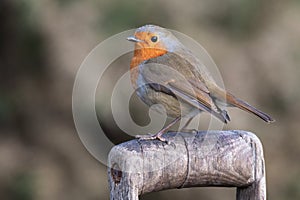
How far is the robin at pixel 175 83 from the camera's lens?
10.8 ft

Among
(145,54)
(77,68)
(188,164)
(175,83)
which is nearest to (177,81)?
(175,83)

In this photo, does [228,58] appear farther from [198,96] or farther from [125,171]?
[125,171]

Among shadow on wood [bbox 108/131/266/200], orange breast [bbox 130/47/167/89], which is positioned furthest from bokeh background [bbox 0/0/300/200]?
shadow on wood [bbox 108/131/266/200]

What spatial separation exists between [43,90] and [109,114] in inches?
38.8

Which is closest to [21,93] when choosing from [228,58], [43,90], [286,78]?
[43,90]

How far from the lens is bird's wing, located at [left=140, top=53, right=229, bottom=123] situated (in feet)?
10.7

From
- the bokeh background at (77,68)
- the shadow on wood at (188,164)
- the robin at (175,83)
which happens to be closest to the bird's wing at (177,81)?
the robin at (175,83)

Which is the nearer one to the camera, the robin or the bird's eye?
the robin

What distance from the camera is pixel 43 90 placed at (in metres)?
7.05

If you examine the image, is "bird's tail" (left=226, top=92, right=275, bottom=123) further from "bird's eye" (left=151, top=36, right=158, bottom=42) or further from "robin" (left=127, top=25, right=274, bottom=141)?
"bird's eye" (left=151, top=36, right=158, bottom=42)

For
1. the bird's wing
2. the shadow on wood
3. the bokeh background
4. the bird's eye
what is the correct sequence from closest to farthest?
the shadow on wood
the bird's wing
the bird's eye
the bokeh background

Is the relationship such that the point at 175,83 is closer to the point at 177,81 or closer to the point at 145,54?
the point at 177,81

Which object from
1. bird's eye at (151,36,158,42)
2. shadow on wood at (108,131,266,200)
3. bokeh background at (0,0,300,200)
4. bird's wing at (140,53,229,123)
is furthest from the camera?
bokeh background at (0,0,300,200)

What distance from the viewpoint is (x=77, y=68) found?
263 inches
